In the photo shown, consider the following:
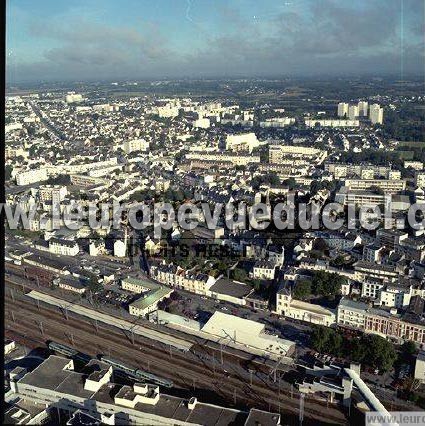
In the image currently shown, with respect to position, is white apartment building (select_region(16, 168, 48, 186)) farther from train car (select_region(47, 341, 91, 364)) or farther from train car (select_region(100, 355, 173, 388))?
train car (select_region(100, 355, 173, 388))

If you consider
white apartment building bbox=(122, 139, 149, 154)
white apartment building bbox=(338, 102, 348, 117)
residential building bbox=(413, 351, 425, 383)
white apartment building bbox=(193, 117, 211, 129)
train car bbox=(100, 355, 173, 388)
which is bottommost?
train car bbox=(100, 355, 173, 388)

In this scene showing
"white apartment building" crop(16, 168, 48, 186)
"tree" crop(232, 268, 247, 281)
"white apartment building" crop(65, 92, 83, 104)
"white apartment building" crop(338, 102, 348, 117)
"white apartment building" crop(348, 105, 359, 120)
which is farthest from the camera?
"white apartment building" crop(65, 92, 83, 104)

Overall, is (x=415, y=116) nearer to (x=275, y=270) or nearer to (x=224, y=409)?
(x=275, y=270)

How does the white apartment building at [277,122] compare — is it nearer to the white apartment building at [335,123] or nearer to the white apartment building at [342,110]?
the white apartment building at [335,123]

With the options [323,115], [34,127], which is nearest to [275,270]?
[34,127]

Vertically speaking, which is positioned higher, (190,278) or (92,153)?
(92,153)

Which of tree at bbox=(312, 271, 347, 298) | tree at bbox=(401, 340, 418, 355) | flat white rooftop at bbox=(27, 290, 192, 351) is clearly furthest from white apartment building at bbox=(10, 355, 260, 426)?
tree at bbox=(312, 271, 347, 298)
